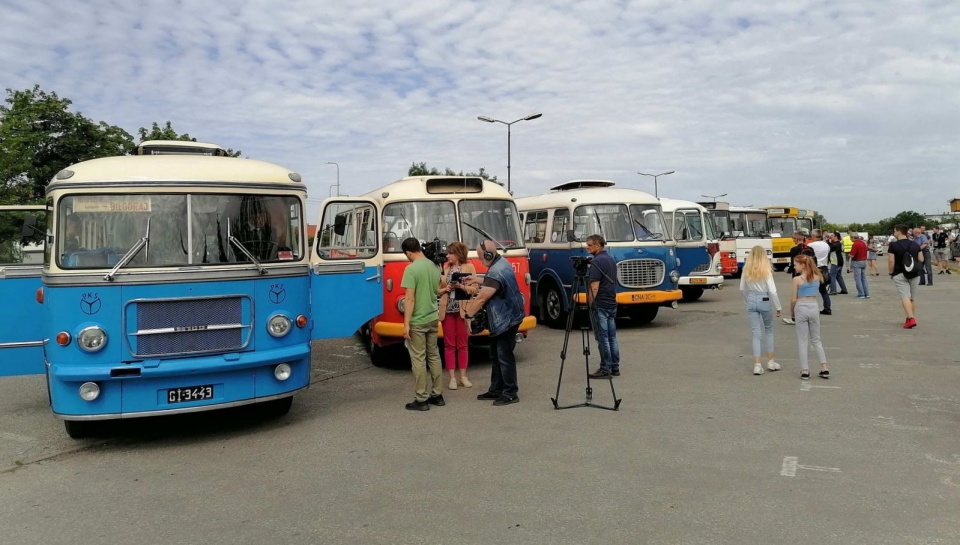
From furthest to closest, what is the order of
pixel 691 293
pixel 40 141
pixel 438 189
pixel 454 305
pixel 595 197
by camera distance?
pixel 40 141, pixel 691 293, pixel 595 197, pixel 438 189, pixel 454 305

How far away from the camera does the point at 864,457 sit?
5.79m

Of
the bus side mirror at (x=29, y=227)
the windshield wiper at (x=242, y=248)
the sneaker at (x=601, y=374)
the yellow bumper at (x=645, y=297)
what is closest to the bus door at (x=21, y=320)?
the bus side mirror at (x=29, y=227)

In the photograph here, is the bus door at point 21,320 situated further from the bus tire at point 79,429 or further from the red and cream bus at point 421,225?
the red and cream bus at point 421,225

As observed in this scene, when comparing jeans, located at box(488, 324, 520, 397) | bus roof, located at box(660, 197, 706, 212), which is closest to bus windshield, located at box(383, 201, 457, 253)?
jeans, located at box(488, 324, 520, 397)

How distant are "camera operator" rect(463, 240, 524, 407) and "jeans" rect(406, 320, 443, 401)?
1.57 feet

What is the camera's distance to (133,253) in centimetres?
633

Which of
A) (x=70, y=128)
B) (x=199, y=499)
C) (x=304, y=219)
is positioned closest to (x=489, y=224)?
(x=304, y=219)

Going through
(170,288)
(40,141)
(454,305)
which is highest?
(40,141)

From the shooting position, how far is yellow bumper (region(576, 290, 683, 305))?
1391cm

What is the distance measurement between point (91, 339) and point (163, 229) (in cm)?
111

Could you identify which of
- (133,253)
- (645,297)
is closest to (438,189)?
(133,253)

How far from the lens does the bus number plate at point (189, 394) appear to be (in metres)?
6.38

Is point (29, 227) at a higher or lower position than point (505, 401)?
higher

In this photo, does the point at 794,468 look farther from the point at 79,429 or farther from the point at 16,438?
the point at 16,438
